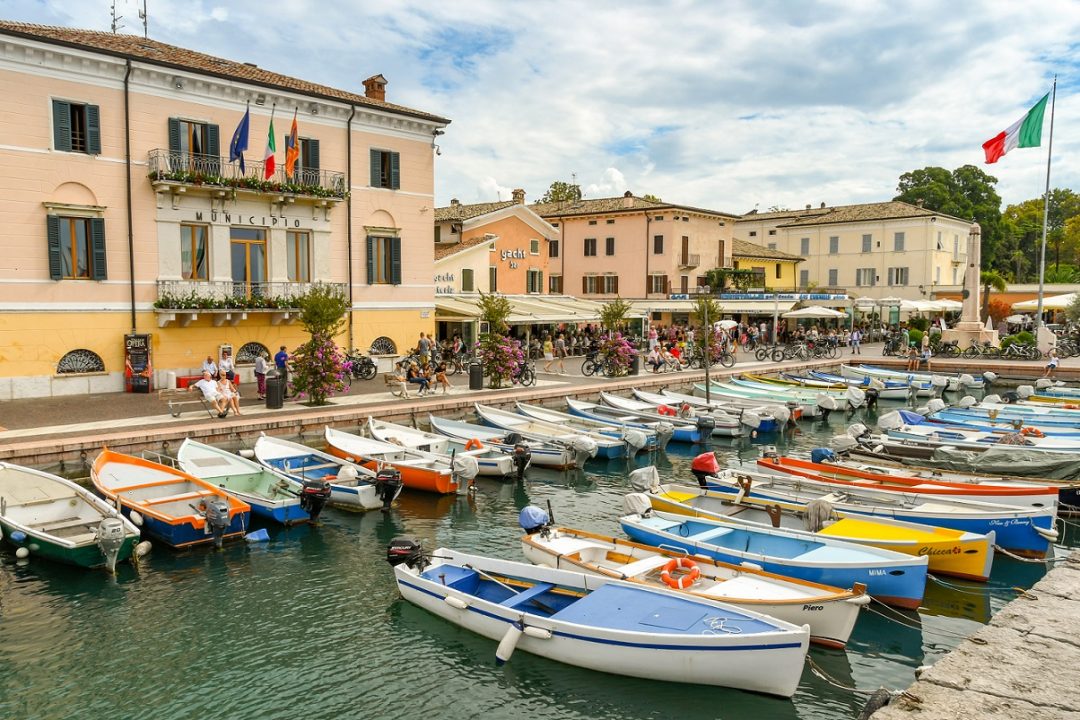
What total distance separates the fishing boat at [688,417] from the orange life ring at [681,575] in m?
13.6

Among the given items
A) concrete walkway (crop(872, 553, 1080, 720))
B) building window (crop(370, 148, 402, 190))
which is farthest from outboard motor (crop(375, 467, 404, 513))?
building window (crop(370, 148, 402, 190))

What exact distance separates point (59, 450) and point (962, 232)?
67262 mm

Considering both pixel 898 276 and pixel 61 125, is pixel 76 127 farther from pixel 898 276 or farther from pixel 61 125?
pixel 898 276

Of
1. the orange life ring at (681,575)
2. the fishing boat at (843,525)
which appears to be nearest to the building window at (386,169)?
the fishing boat at (843,525)

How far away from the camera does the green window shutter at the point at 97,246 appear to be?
24.9 meters

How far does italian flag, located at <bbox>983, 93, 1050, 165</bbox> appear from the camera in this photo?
3256cm

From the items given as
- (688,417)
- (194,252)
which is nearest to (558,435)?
(688,417)

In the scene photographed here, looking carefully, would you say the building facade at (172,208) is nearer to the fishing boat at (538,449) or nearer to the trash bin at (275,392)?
the trash bin at (275,392)

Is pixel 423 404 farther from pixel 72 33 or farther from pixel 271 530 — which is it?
pixel 72 33

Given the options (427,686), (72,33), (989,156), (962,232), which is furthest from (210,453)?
(962,232)

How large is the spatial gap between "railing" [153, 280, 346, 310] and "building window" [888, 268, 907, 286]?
49.0 m

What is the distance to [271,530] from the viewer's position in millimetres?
15703

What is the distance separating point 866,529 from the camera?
1340 centimetres

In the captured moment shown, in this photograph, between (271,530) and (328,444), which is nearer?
(271,530)
